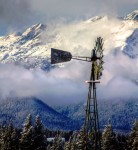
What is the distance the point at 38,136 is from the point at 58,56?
39326 millimetres

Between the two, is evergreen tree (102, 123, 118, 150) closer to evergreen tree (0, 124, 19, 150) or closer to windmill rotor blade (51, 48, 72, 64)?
evergreen tree (0, 124, 19, 150)

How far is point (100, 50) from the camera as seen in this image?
38.1 m

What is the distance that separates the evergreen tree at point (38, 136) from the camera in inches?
2926

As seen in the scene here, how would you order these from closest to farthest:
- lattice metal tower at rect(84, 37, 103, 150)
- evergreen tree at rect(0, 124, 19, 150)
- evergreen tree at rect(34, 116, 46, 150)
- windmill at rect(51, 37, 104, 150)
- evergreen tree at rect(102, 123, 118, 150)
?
windmill at rect(51, 37, 104, 150) → lattice metal tower at rect(84, 37, 103, 150) → evergreen tree at rect(34, 116, 46, 150) → evergreen tree at rect(0, 124, 19, 150) → evergreen tree at rect(102, 123, 118, 150)

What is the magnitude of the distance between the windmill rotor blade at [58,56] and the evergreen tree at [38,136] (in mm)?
38117

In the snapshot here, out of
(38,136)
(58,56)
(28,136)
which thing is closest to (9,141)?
(28,136)

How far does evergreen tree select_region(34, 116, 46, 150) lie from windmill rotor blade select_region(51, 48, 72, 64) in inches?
1501

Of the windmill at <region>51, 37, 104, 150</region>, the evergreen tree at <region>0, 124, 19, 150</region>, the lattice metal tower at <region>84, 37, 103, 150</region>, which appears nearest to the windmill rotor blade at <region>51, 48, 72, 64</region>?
the windmill at <region>51, 37, 104, 150</region>

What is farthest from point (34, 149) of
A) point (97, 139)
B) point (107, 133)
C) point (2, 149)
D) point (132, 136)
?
point (97, 139)

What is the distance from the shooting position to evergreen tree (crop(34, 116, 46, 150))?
7431cm

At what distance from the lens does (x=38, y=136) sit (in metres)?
74.6

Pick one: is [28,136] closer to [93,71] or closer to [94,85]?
[94,85]

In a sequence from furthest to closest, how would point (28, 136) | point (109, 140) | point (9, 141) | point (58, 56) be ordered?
point (109, 140) → point (9, 141) → point (28, 136) → point (58, 56)

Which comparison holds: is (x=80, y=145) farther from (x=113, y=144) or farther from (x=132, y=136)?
(x=132, y=136)
